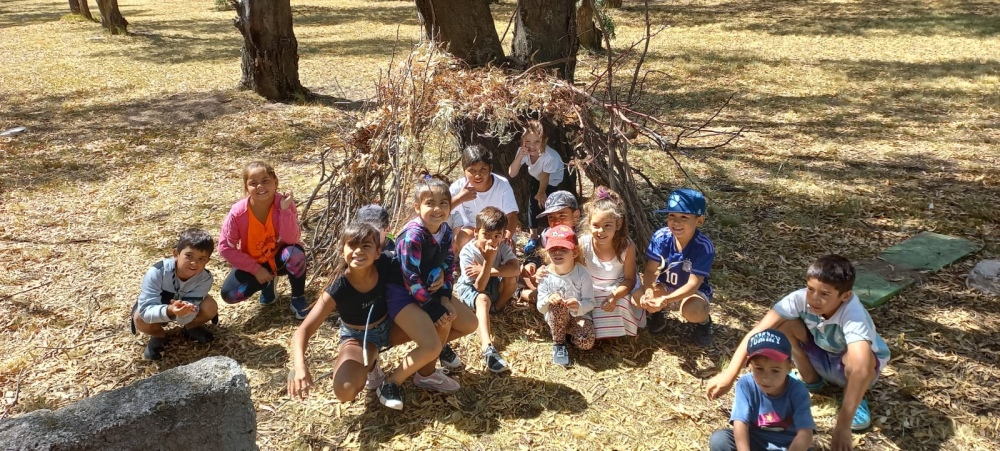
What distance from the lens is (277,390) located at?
11.2 ft

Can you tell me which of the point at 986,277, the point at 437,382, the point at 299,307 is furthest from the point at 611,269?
the point at 986,277

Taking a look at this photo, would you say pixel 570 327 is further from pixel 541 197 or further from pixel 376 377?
pixel 541 197

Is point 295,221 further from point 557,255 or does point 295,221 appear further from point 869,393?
point 869,393

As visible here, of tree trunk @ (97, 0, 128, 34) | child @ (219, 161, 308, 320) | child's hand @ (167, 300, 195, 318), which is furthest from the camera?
tree trunk @ (97, 0, 128, 34)

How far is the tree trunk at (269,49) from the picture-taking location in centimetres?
823

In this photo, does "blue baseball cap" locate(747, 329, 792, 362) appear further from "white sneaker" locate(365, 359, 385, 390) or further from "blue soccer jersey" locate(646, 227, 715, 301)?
"white sneaker" locate(365, 359, 385, 390)

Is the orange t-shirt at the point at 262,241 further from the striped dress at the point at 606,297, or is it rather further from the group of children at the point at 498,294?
the striped dress at the point at 606,297

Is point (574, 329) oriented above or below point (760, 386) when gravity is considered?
below

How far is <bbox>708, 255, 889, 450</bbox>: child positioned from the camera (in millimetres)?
2773

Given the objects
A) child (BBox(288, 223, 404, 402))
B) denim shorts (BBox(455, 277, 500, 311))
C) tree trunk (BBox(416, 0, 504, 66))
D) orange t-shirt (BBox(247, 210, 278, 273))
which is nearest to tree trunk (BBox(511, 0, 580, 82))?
tree trunk (BBox(416, 0, 504, 66))

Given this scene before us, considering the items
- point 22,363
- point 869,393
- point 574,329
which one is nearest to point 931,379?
point 869,393

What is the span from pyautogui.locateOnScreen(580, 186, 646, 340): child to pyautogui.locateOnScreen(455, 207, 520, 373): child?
1.51ft

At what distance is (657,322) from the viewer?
381 centimetres

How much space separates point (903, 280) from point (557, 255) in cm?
233
